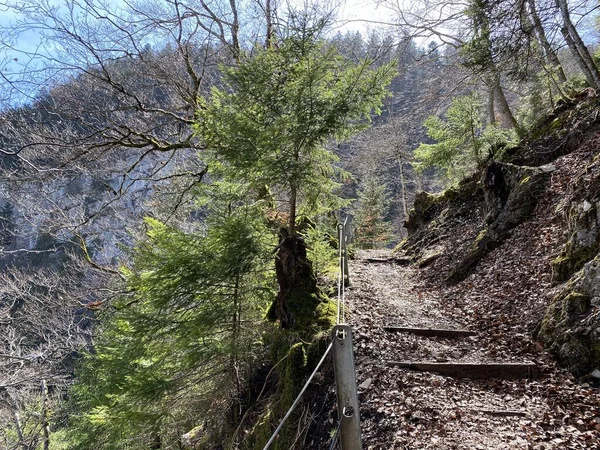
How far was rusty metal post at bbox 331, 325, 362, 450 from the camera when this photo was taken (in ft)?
5.90

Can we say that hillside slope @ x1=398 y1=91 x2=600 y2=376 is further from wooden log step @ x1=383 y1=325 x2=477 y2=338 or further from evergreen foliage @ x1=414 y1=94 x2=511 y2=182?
evergreen foliage @ x1=414 y1=94 x2=511 y2=182

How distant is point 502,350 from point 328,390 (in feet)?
6.77

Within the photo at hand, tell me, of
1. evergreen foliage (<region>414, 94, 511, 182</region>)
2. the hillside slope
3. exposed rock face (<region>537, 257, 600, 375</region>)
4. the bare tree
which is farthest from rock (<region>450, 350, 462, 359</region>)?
the bare tree

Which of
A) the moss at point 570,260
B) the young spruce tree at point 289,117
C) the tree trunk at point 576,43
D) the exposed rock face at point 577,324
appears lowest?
the exposed rock face at point 577,324

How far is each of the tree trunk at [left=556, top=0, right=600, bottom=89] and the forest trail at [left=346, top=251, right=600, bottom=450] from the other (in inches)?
176

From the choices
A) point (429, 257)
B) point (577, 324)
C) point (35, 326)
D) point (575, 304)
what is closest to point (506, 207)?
point (429, 257)

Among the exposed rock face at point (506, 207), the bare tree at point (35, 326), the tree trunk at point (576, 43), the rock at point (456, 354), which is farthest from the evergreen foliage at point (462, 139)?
the bare tree at point (35, 326)

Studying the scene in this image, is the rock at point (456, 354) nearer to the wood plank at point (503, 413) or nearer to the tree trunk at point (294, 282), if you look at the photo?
the wood plank at point (503, 413)

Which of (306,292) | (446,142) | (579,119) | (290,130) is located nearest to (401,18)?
(446,142)

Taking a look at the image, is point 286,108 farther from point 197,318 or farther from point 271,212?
point 197,318

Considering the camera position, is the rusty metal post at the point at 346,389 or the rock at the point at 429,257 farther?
the rock at the point at 429,257

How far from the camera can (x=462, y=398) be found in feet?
10.4

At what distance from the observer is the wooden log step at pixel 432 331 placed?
Answer: 14.6ft

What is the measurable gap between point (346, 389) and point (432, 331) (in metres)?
3.12
